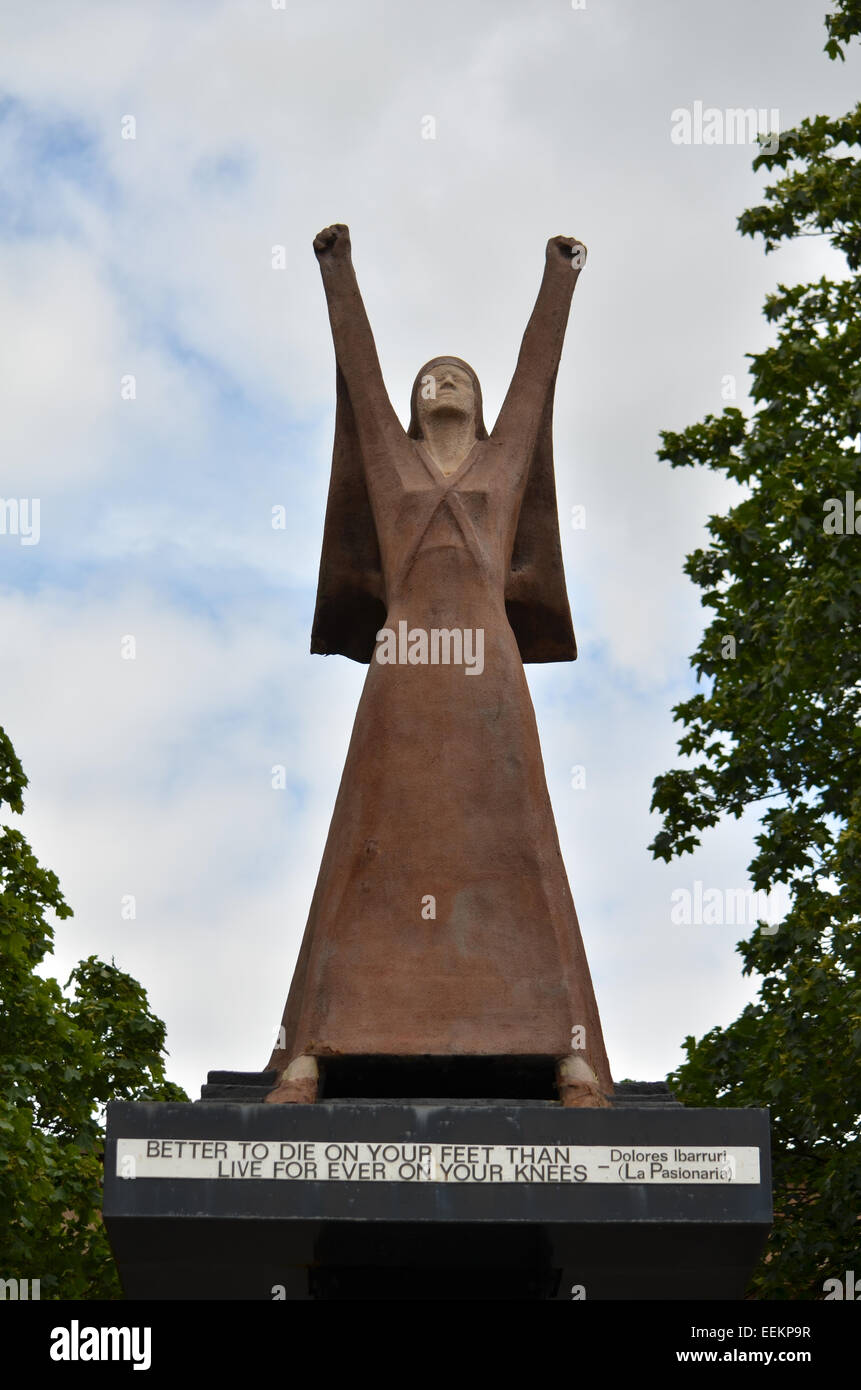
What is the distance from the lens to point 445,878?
848cm

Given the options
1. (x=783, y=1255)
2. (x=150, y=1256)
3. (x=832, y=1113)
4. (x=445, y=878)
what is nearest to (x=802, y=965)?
(x=832, y=1113)

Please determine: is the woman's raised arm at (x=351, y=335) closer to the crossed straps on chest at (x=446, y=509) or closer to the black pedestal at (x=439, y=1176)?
the crossed straps on chest at (x=446, y=509)

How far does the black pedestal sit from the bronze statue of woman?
1.41 feet

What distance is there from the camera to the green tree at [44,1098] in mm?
16078

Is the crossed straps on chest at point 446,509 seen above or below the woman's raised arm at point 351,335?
below

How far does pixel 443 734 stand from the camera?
28.7 ft

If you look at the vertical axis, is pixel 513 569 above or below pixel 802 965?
above

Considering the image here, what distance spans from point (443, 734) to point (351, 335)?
2.24 m

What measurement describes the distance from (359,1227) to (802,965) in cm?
905

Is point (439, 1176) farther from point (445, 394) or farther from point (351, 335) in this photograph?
point (351, 335)

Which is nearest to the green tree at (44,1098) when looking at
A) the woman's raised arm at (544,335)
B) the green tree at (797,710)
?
the green tree at (797,710)

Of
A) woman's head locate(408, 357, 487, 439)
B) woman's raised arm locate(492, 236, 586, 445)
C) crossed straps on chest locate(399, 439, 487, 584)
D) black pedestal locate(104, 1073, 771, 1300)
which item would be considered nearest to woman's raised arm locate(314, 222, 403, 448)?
woman's head locate(408, 357, 487, 439)

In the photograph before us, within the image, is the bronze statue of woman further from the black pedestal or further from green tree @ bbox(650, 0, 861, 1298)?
green tree @ bbox(650, 0, 861, 1298)
